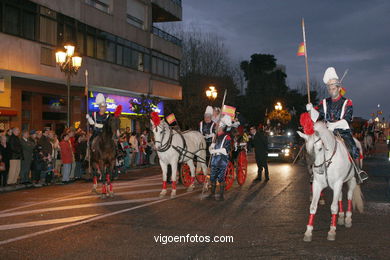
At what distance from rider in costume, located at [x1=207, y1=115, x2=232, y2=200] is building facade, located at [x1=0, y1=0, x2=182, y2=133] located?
6833 mm

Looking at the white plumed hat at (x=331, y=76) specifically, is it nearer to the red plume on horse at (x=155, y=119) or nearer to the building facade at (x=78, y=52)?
the red plume on horse at (x=155, y=119)

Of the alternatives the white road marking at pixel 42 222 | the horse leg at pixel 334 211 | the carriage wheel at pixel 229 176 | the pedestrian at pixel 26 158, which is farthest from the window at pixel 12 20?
the horse leg at pixel 334 211

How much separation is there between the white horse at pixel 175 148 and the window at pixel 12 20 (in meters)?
13.2

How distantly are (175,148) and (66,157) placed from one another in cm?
602

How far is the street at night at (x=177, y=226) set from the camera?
6.42 metres

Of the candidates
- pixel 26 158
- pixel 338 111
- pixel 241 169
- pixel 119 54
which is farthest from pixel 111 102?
pixel 338 111

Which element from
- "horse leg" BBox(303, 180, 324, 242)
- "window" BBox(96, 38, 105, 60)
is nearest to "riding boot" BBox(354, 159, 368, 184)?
"horse leg" BBox(303, 180, 324, 242)

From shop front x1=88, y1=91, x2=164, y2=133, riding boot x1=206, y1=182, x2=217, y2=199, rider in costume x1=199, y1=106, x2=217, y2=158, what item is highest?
shop front x1=88, y1=91, x2=164, y2=133

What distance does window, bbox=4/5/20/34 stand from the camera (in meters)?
21.5

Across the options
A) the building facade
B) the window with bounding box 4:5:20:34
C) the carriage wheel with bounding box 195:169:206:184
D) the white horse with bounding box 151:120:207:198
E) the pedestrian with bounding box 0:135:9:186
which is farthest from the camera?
the building facade

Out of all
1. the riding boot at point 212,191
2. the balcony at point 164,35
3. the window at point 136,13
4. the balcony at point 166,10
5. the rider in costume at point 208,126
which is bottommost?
the riding boot at point 212,191

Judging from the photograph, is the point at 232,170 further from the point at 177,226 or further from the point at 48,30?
the point at 48,30

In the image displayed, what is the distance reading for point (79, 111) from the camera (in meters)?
28.9

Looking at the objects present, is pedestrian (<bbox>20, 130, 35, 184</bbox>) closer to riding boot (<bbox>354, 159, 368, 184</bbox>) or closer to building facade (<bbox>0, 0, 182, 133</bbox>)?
building facade (<bbox>0, 0, 182, 133</bbox>)
